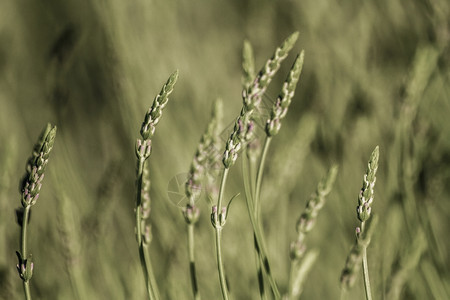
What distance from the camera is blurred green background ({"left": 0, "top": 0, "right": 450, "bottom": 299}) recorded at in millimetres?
851

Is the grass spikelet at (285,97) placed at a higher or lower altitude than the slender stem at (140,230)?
higher

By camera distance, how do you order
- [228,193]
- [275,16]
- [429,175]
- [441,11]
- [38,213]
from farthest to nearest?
[275,16] → [38,213] → [228,193] → [429,175] → [441,11]

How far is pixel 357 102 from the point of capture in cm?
107

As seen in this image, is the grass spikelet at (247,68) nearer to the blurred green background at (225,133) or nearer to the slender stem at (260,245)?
the slender stem at (260,245)

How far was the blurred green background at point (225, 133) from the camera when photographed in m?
0.85

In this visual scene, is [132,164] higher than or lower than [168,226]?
higher

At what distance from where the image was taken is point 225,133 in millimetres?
1071

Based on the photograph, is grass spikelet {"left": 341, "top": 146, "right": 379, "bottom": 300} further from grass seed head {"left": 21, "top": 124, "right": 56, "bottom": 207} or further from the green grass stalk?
grass seed head {"left": 21, "top": 124, "right": 56, "bottom": 207}

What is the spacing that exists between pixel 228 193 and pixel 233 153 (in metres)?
0.83

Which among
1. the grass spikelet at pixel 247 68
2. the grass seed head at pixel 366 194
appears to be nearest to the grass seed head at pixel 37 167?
the grass spikelet at pixel 247 68

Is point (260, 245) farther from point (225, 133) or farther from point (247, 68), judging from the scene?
point (225, 133)

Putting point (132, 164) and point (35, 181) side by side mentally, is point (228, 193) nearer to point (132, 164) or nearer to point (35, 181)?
point (132, 164)

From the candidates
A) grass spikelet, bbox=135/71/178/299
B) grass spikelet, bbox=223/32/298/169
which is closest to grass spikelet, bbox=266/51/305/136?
grass spikelet, bbox=223/32/298/169

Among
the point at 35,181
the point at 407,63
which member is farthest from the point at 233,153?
the point at 407,63
